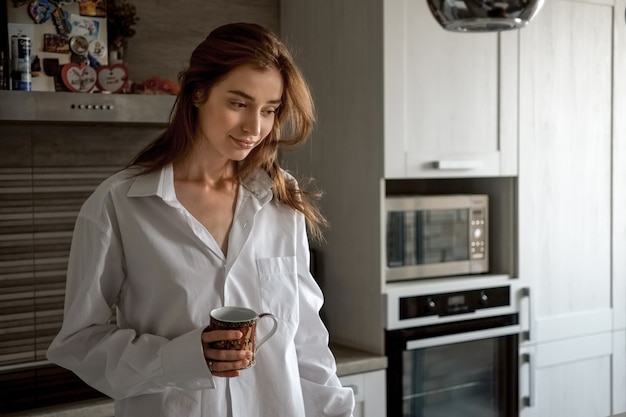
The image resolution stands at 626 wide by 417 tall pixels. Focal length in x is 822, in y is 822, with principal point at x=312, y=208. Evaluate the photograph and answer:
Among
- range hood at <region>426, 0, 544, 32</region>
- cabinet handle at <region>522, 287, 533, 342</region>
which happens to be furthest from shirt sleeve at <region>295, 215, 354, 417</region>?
cabinet handle at <region>522, 287, 533, 342</region>

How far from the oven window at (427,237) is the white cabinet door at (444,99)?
16 centimetres

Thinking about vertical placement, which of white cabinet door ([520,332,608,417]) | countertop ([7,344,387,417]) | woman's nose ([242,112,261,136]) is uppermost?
woman's nose ([242,112,261,136])

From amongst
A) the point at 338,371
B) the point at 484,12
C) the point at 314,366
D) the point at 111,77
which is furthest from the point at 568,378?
the point at 484,12

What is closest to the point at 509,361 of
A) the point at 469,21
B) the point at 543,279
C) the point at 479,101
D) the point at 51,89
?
the point at 543,279

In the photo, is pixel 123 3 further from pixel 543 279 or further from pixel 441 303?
pixel 543 279

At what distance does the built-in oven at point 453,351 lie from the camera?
2.66m

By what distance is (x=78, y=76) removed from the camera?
96.3 inches

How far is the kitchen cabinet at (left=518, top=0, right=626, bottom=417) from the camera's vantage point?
A: 292 cm

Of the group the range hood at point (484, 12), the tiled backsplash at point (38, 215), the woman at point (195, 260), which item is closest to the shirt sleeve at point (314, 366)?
the woman at point (195, 260)

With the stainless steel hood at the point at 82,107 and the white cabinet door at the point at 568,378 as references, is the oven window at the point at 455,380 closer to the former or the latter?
the white cabinet door at the point at 568,378

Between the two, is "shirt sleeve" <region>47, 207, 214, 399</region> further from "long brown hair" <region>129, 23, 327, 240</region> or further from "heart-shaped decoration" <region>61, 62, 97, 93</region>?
"heart-shaped decoration" <region>61, 62, 97, 93</region>

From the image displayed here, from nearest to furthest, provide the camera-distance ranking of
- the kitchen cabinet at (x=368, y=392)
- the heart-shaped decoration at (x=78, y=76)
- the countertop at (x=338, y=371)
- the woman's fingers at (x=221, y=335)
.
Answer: the woman's fingers at (x=221, y=335) → the countertop at (x=338, y=371) → the heart-shaped decoration at (x=78, y=76) → the kitchen cabinet at (x=368, y=392)

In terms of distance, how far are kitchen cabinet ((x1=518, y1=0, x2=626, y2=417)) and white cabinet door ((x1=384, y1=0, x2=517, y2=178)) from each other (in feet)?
0.30

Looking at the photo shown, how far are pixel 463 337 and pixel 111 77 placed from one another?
1416 millimetres
